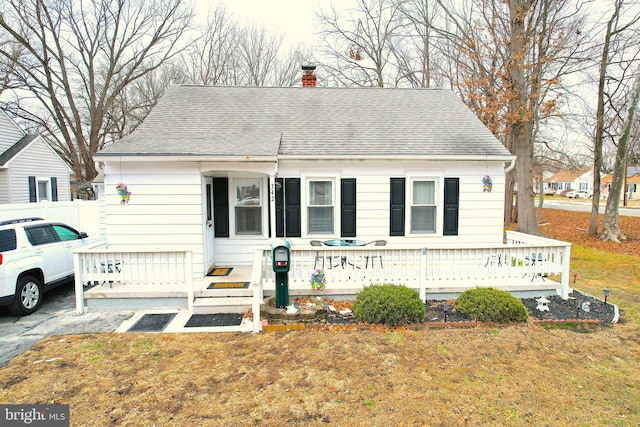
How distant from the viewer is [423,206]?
817 centimetres

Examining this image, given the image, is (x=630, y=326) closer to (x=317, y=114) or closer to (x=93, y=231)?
(x=317, y=114)

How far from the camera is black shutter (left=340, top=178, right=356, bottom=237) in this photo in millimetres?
7980

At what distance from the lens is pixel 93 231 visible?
43.4 feet

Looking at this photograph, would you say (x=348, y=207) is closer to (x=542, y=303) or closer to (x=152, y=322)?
(x=542, y=303)

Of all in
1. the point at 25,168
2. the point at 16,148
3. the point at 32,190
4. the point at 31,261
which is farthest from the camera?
the point at 32,190

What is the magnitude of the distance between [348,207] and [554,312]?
4285mm

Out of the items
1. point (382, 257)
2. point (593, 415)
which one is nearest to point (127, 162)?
point (382, 257)

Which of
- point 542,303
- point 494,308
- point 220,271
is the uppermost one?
point 220,271

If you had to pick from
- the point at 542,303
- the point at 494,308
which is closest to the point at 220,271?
the point at 494,308

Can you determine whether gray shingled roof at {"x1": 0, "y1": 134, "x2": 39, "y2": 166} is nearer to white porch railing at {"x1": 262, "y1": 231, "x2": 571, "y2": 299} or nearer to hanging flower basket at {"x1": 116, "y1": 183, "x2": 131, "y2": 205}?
hanging flower basket at {"x1": 116, "y1": 183, "x2": 131, "y2": 205}

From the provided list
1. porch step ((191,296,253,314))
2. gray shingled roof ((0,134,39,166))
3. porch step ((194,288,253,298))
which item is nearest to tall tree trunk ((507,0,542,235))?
porch step ((194,288,253,298))

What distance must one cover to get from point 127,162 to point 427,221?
6587 mm

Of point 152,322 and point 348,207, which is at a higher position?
point 348,207

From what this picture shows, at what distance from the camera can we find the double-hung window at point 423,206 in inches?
321
